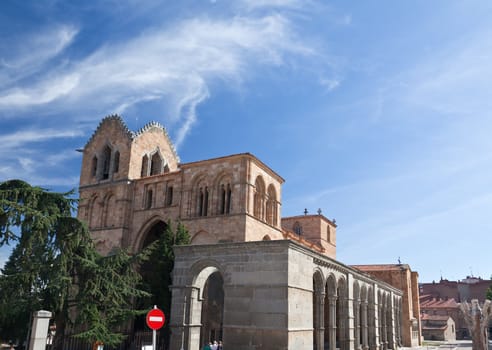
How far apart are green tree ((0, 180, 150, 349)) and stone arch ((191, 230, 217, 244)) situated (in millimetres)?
6878

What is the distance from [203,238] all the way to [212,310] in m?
4.06

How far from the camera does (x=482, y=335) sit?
96.0 feet

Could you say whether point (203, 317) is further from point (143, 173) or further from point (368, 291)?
point (143, 173)

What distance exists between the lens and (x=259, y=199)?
90.3 ft

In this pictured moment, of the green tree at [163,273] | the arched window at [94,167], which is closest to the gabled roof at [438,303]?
the arched window at [94,167]

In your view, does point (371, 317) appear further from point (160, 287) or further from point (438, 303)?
point (438, 303)

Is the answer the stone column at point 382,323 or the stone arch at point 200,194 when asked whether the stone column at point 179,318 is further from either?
the stone column at point 382,323

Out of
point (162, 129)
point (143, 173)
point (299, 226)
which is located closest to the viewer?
point (143, 173)

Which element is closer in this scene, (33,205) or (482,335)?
(33,205)

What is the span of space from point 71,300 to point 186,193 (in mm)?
10690

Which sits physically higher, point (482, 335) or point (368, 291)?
point (368, 291)

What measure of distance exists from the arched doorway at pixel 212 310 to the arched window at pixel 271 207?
544cm

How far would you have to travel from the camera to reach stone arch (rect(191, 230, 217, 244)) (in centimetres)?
2546

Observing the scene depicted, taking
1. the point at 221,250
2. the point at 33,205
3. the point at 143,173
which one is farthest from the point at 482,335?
the point at 33,205
